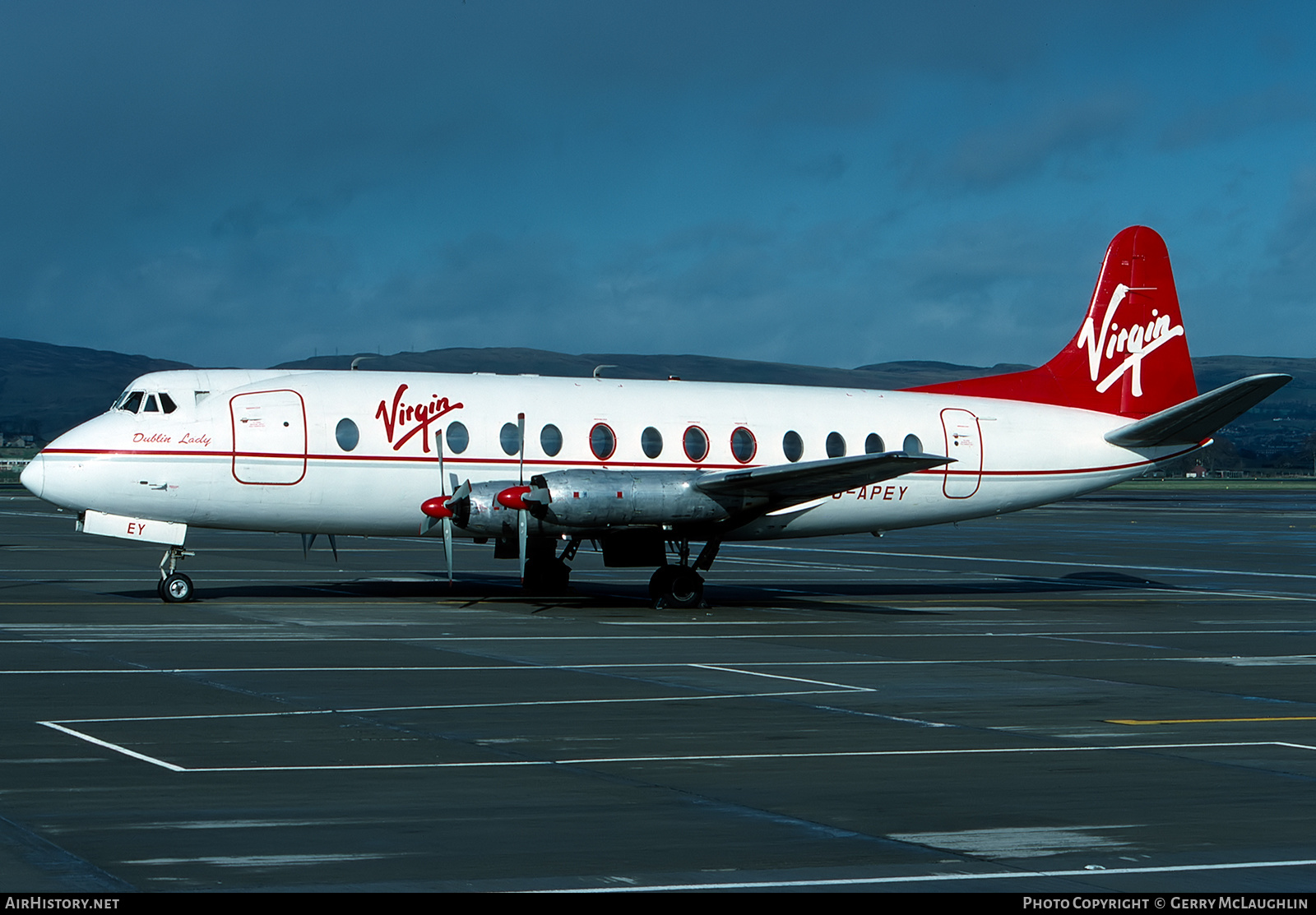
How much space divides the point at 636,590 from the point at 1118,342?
1108 centimetres

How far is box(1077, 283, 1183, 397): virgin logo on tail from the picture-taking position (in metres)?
31.6

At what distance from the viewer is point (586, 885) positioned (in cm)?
848

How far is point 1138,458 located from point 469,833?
24036mm

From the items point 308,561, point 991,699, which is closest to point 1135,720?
point 991,699

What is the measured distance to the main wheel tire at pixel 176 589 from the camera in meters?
25.6

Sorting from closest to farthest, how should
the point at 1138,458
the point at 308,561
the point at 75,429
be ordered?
the point at 75,429, the point at 1138,458, the point at 308,561

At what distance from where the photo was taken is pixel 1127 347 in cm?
3162

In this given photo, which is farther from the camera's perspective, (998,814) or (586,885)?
(998,814)

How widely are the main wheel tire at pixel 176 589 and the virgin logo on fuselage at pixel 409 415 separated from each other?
13.8 ft

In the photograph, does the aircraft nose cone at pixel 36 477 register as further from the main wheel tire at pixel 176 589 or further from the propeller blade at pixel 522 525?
the propeller blade at pixel 522 525

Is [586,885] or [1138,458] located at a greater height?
[1138,458]

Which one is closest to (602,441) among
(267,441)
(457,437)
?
(457,437)

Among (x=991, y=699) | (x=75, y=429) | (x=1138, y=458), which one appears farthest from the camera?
(x=1138, y=458)
